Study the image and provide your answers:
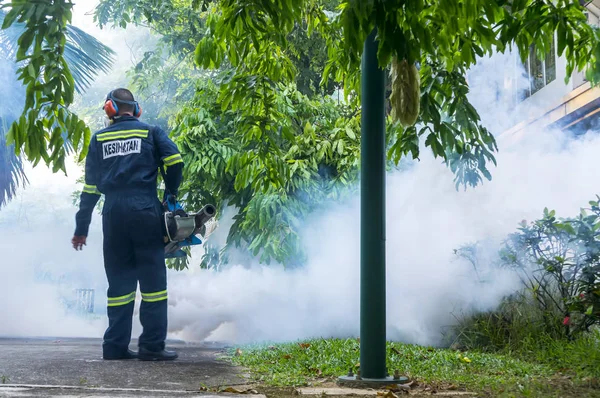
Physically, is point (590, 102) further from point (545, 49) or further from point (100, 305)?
point (100, 305)

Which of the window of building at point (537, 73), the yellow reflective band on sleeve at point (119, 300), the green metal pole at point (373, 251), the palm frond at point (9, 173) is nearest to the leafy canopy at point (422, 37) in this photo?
the green metal pole at point (373, 251)

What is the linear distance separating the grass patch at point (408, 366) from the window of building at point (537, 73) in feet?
25.9

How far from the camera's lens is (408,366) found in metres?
5.46

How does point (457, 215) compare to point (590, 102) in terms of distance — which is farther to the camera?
point (590, 102)

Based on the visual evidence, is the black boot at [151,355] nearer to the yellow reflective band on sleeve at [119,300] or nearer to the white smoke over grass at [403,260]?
the yellow reflective band on sleeve at [119,300]

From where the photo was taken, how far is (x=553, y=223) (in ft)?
22.5

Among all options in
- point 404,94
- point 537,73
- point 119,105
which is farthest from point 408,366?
point 537,73

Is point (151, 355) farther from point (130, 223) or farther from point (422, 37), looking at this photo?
point (422, 37)

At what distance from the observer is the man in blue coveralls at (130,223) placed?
5.93 m

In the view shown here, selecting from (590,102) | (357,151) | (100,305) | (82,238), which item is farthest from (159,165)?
(100,305)

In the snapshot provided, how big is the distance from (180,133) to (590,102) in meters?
5.42

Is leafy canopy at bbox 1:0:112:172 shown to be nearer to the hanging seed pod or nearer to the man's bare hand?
the hanging seed pod

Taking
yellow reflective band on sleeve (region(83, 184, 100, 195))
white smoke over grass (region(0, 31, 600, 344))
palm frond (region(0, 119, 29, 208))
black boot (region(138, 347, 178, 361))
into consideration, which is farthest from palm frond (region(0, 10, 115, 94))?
black boot (region(138, 347, 178, 361))

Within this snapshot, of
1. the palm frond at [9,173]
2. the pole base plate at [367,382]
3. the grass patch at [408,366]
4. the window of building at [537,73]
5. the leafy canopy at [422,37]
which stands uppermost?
the window of building at [537,73]
